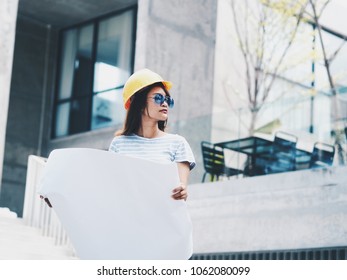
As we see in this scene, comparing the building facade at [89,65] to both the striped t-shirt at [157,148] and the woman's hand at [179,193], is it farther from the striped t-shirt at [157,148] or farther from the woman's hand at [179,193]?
the woman's hand at [179,193]

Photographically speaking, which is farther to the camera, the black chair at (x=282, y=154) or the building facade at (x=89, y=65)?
the building facade at (x=89, y=65)

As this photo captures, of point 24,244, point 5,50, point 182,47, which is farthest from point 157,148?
point 182,47

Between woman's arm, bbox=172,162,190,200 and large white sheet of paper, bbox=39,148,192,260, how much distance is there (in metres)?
0.02

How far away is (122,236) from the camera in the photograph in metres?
2.81

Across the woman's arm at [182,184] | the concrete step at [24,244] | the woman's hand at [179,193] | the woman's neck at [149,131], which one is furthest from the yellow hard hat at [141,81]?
the concrete step at [24,244]

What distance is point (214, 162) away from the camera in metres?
10.8

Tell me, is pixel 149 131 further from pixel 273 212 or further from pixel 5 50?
pixel 5 50

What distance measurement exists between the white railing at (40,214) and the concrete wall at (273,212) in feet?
5.67

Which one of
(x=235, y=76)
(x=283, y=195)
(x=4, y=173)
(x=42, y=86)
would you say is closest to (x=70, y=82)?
(x=42, y=86)

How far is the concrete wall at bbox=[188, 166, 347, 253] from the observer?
9047 mm

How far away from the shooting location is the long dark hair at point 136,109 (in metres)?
3.06

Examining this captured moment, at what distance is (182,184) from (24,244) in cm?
689

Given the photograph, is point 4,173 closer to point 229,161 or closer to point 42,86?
point 42,86

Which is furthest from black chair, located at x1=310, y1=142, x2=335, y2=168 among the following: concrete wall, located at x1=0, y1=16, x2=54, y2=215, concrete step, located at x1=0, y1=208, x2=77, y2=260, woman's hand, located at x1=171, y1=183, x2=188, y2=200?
concrete wall, located at x1=0, y1=16, x2=54, y2=215
